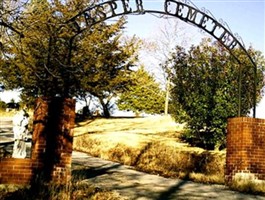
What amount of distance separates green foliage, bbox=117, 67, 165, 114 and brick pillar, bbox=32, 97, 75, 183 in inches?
1442

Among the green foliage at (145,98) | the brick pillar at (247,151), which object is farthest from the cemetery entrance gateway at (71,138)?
the green foliage at (145,98)

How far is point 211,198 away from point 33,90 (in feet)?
76.9

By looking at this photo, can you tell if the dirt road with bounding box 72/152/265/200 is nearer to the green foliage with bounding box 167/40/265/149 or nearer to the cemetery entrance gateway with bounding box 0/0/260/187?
the cemetery entrance gateway with bounding box 0/0/260/187

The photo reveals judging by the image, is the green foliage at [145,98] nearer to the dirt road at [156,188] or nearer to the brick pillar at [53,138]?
the dirt road at [156,188]

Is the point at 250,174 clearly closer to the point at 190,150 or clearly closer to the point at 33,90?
the point at 190,150

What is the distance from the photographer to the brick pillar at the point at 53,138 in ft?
29.8

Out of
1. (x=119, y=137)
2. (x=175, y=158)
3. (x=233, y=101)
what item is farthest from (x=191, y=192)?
(x=119, y=137)

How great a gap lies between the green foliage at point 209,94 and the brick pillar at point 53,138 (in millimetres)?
11433

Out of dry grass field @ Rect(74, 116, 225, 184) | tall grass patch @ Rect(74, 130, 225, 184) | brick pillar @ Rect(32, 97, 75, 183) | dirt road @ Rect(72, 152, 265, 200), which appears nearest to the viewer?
dirt road @ Rect(72, 152, 265, 200)

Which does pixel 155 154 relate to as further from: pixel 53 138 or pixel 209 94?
pixel 53 138

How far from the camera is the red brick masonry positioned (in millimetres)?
8867

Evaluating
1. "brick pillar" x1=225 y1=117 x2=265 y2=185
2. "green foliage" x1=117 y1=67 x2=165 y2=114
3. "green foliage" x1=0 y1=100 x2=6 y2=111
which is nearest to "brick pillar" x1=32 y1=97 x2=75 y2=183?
"brick pillar" x1=225 y1=117 x2=265 y2=185

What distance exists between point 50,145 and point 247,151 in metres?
5.42

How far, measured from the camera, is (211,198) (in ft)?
28.9
